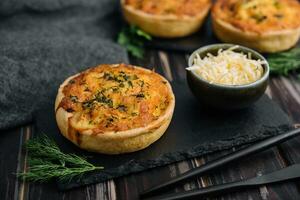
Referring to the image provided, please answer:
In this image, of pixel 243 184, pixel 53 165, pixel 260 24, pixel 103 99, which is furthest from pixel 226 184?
pixel 260 24

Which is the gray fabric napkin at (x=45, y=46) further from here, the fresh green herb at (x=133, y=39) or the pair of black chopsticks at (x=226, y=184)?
the pair of black chopsticks at (x=226, y=184)

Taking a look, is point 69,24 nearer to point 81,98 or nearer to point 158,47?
point 158,47

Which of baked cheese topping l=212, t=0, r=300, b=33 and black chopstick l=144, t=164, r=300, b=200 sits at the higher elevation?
baked cheese topping l=212, t=0, r=300, b=33

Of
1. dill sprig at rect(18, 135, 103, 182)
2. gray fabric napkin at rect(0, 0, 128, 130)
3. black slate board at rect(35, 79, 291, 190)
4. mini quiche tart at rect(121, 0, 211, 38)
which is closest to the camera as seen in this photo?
dill sprig at rect(18, 135, 103, 182)

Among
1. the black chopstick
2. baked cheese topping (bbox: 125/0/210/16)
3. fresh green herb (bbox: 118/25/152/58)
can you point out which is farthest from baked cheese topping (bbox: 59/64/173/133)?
baked cheese topping (bbox: 125/0/210/16)

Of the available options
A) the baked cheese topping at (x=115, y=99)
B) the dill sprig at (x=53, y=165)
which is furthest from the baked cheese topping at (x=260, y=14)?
the dill sprig at (x=53, y=165)

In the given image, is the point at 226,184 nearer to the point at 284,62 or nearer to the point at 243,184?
the point at 243,184

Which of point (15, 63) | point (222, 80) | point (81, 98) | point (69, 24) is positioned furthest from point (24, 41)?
point (222, 80)

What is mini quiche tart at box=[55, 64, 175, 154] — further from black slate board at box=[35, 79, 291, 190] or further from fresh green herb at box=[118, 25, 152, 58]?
fresh green herb at box=[118, 25, 152, 58]
